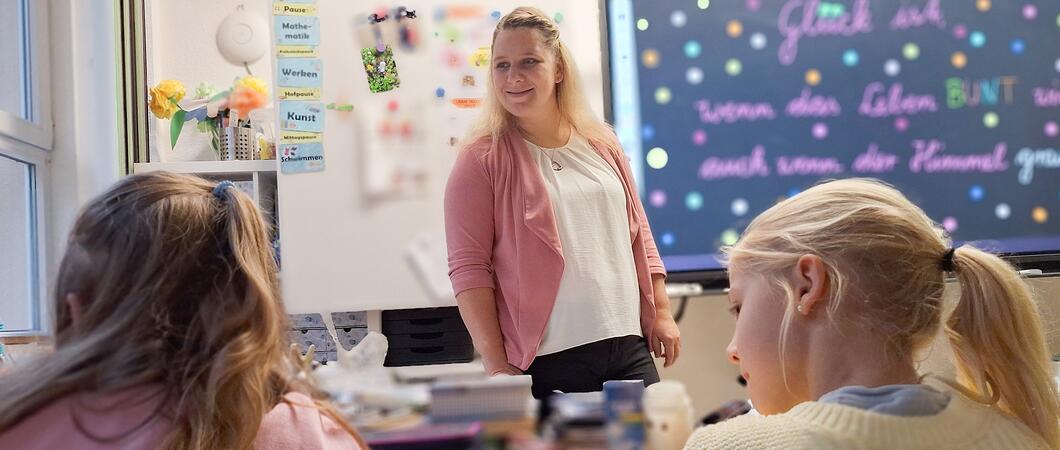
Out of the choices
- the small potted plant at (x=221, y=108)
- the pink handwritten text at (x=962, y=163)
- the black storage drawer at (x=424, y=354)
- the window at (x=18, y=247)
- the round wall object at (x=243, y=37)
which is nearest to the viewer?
the window at (x=18, y=247)

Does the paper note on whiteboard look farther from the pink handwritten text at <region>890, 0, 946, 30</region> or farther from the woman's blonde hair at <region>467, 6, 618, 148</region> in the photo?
the pink handwritten text at <region>890, 0, 946, 30</region>

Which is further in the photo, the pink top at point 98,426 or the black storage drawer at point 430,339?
the black storage drawer at point 430,339

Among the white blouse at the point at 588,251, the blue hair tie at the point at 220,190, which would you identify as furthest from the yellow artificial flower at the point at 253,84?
the blue hair tie at the point at 220,190

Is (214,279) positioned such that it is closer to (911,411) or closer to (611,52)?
(911,411)

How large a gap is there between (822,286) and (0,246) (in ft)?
6.19

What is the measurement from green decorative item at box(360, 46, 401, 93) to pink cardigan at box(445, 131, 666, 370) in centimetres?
76

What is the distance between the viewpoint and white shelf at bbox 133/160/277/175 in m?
2.28

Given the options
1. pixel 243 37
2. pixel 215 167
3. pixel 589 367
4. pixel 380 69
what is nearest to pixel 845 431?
pixel 589 367

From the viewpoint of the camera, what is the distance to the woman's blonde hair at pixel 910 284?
2.65 ft

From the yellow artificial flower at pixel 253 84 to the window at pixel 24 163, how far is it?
1.44 feet

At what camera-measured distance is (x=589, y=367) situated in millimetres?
1520

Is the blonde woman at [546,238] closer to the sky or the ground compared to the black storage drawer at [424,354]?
closer to the sky

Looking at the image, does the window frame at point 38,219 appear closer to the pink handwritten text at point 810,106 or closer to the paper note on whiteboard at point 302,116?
the paper note on whiteboard at point 302,116

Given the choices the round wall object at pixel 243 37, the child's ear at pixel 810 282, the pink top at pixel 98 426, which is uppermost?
the round wall object at pixel 243 37
